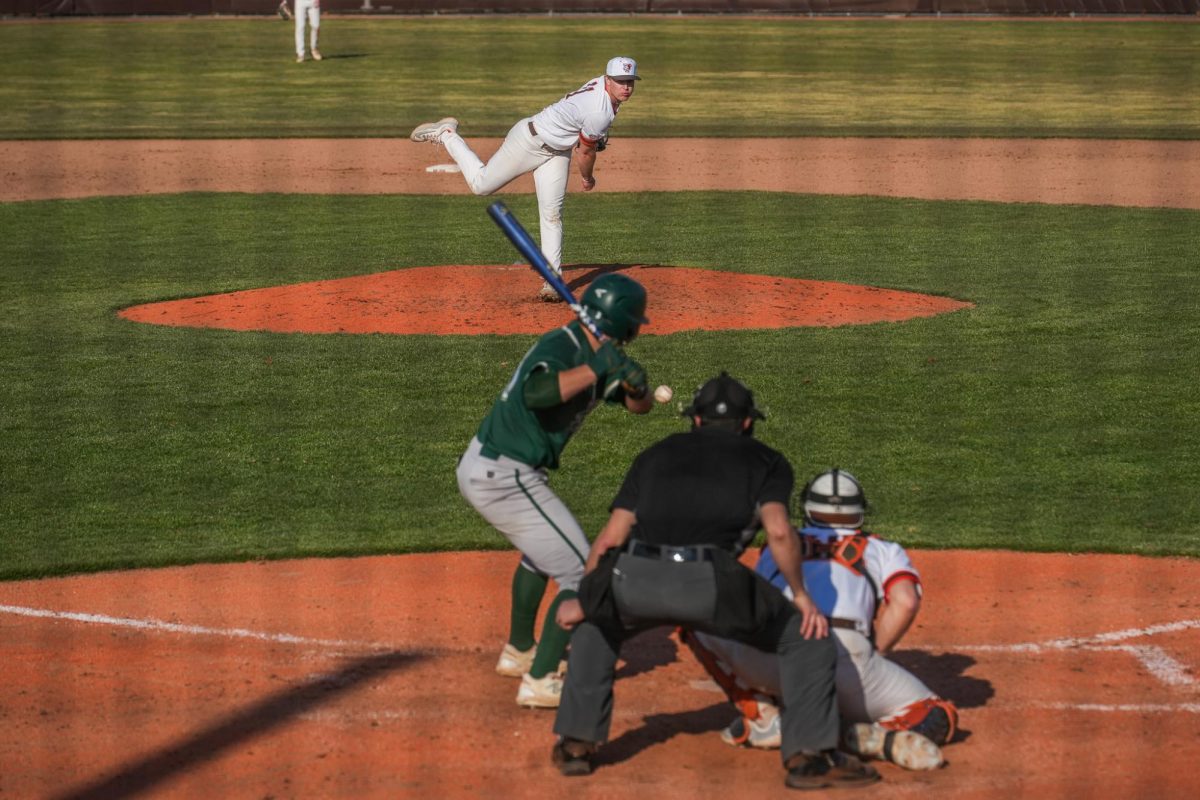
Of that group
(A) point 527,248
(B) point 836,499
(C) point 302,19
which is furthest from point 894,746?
(C) point 302,19

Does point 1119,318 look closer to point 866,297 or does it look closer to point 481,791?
point 866,297

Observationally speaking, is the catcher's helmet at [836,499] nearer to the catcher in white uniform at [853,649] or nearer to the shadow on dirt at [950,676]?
the catcher in white uniform at [853,649]

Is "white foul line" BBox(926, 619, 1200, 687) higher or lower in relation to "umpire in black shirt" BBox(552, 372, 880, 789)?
lower

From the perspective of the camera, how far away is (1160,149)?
901 inches

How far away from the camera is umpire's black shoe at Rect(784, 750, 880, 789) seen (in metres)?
4.90

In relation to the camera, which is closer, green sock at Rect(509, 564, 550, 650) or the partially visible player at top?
green sock at Rect(509, 564, 550, 650)

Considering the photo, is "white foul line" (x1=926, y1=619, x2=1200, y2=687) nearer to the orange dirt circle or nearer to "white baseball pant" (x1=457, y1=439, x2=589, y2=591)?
the orange dirt circle

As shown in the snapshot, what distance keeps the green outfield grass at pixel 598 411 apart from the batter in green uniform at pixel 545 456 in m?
2.06

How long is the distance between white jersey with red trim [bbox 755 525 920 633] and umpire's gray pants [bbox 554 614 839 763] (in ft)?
1.00

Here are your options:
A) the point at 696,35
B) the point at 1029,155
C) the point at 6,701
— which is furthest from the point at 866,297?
the point at 696,35

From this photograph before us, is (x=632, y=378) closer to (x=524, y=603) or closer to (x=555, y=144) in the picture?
(x=524, y=603)

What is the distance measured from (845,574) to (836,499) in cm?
24

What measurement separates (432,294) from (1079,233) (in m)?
6.75

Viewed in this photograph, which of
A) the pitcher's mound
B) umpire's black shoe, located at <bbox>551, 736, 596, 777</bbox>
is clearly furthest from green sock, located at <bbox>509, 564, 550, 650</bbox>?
the pitcher's mound
